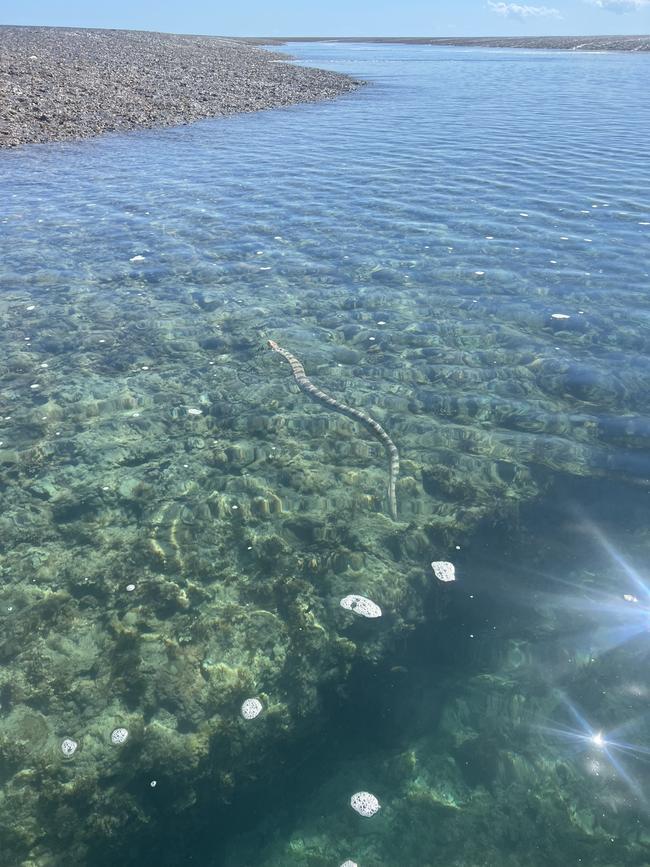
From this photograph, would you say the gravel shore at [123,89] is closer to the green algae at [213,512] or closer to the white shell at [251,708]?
the green algae at [213,512]

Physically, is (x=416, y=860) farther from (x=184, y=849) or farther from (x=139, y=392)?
(x=139, y=392)

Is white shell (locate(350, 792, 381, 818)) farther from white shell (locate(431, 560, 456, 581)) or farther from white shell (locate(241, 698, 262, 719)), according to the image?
white shell (locate(431, 560, 456, 581))

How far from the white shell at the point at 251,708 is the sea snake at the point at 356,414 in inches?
141

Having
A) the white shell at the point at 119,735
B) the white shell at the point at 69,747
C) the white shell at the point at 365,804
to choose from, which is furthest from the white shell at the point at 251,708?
the white shell at the point at 69,747

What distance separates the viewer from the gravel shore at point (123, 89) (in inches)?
1512

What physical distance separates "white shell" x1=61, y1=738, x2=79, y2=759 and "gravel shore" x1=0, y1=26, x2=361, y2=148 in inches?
1474

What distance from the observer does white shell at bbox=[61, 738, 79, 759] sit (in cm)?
627

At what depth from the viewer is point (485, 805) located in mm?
5789

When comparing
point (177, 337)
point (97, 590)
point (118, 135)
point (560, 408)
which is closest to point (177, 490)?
point (97, 590)

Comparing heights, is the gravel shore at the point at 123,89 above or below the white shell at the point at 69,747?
above

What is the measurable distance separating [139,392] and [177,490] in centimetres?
344

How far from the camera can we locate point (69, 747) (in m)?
6.33

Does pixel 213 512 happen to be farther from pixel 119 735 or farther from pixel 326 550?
pixel 119 735

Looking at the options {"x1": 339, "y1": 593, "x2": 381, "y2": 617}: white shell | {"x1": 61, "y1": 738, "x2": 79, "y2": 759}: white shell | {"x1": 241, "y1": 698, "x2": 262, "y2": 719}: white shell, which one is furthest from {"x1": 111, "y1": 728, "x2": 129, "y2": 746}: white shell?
{"x1": 339, "y1": 593, "x2": 381, "y2": 617}: white shell
